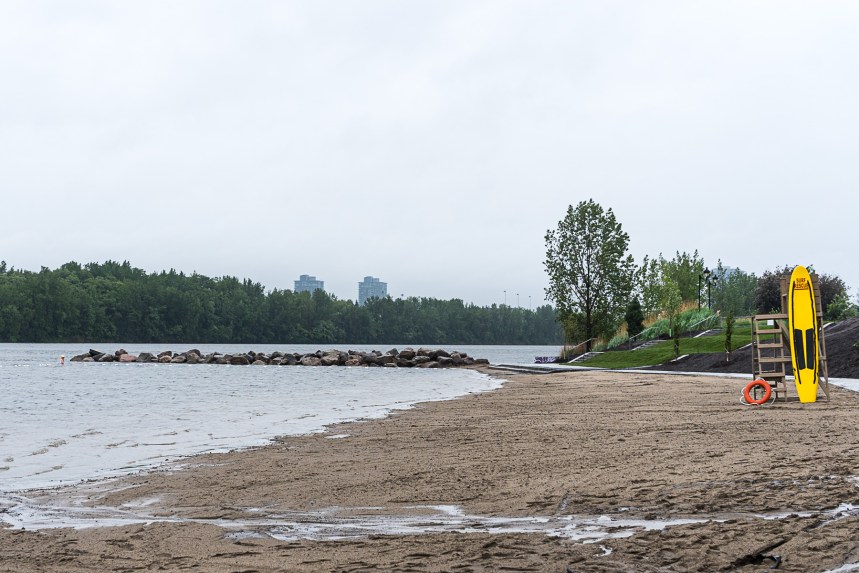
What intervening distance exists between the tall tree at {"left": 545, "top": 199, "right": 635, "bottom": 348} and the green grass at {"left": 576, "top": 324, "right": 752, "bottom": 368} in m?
6.55

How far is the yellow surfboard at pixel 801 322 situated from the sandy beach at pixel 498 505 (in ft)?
14.3

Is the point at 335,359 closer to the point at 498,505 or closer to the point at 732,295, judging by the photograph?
the point at 732,295

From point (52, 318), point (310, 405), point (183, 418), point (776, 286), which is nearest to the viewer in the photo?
point (183, 418)

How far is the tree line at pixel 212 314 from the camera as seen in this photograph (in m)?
131

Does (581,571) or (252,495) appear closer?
(581,571)

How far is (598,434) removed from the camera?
1176cm

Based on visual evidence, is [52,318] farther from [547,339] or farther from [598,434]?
[598,434]

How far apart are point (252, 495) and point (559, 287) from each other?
42.0 m

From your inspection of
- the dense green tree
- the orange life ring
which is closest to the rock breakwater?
the dense green tree

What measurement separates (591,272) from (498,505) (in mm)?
43155

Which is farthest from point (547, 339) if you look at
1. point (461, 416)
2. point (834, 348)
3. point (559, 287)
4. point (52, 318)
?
point (461, 416)

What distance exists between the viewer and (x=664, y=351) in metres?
38.2

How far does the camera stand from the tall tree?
4881 centimetres

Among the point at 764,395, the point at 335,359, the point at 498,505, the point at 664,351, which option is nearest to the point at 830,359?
the point at 764,395
